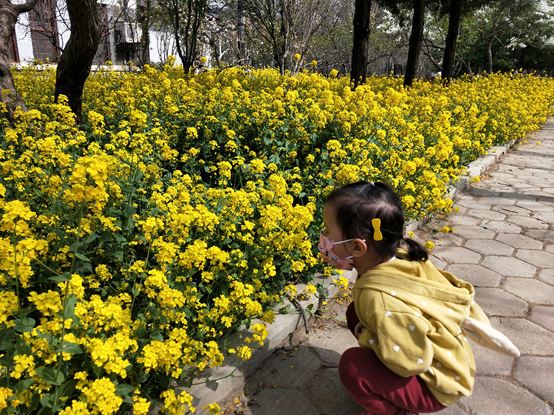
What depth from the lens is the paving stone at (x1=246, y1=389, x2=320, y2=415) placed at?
186cm

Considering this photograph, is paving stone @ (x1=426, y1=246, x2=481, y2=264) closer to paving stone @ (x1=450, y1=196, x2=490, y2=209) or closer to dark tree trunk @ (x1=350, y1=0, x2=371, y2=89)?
paving stone @ (x1=450, y1=196, x2=490, y2=209)

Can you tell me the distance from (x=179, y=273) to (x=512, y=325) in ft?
6.70

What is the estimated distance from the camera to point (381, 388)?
158cm

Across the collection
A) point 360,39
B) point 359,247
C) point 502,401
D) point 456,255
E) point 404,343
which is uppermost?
point 360,39

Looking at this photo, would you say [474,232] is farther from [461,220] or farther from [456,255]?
[456,255]

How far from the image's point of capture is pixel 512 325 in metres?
2.50

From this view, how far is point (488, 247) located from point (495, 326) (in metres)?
1.28

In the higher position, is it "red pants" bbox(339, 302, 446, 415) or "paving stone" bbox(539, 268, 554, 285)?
"red pants" bbox(339, 302, 446, 415)

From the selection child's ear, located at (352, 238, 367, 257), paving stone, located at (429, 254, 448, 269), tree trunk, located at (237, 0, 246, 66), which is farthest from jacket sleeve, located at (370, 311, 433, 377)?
tree trunk, located at (237, 0, 246, 66)

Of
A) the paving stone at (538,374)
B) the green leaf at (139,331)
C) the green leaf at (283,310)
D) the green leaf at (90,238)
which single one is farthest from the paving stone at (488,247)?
the green leaf at (90,238)

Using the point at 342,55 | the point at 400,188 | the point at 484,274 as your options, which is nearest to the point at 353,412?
the point at 484,274

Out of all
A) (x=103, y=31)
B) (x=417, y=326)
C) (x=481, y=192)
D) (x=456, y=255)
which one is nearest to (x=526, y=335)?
(x=456, y=255)

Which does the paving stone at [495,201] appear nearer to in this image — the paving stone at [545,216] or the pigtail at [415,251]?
the paving stone at [545,216]

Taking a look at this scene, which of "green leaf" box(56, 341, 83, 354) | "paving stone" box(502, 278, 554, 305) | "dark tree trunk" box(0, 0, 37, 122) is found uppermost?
"dark tree trunk" box(0, 0, 37, 122)
